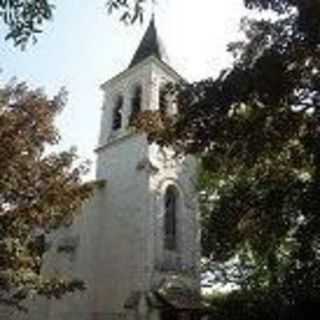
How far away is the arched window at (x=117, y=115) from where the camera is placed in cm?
2973

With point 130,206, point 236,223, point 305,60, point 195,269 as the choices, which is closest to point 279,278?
point 195,269

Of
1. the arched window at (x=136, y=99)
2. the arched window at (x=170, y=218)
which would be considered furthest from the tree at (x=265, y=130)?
the arched window at (x=136, y=99)

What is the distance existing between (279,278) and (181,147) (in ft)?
59.0

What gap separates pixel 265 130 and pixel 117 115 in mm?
16928

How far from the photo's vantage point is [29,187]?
53.7 ft

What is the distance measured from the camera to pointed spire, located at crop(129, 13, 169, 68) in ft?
99.2

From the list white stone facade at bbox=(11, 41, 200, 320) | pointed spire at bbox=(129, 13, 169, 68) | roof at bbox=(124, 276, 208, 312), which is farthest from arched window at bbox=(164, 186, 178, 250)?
pointed spire at bbox=(129, 13, 169, 68)

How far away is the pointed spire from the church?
0.84m

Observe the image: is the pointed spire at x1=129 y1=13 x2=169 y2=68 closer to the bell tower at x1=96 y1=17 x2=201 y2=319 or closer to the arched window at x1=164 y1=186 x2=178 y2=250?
the bell tower at x1=96 y1=17 x2=201 y2=319

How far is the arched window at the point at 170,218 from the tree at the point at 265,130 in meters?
10.00

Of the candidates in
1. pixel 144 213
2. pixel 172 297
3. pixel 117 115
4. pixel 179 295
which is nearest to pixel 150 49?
pixel 117 115

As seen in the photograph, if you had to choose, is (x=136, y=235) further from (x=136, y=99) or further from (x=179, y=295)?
(x=136, y=99)

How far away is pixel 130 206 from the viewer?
2561cm

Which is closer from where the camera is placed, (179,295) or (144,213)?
(179,295)
